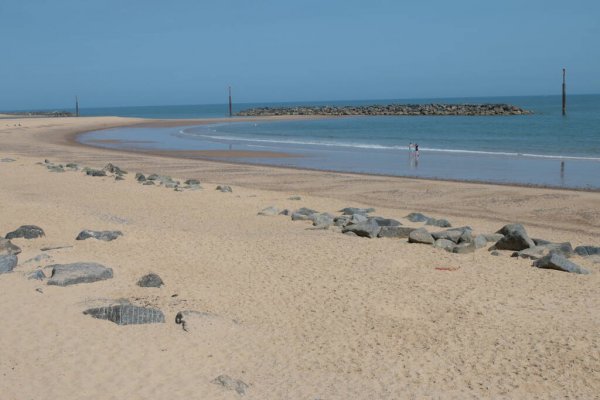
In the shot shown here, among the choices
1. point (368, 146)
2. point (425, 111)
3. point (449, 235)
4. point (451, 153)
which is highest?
point (425, 111)

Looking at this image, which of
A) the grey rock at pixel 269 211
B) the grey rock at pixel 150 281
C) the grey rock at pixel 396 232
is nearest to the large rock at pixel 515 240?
the grey rock at pixel 396 232

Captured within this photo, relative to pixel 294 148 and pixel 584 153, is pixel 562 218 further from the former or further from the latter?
pixel 294 148

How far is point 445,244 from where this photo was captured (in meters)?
11.6

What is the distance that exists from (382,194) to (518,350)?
11.9m

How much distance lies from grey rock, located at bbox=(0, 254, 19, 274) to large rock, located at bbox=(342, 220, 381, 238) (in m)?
5.74

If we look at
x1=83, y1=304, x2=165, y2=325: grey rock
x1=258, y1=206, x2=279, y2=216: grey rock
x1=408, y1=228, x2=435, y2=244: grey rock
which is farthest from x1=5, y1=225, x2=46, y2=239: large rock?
x1=408, y1=228, x2=435, y2=244: grey rock

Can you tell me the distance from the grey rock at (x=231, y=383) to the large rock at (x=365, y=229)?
6.37 m

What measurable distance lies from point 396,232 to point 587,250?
3169 millimetres

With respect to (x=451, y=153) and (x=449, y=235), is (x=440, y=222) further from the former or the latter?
(x=451, y=153)

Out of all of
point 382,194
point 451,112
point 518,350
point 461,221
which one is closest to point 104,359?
point 518,350

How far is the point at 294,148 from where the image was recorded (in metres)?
37.3

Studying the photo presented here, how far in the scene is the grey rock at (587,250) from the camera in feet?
36.5

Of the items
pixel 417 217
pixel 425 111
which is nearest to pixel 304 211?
pixel 417 217

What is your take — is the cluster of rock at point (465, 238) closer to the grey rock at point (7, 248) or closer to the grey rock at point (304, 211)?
the grey rock at point (304, 211)
